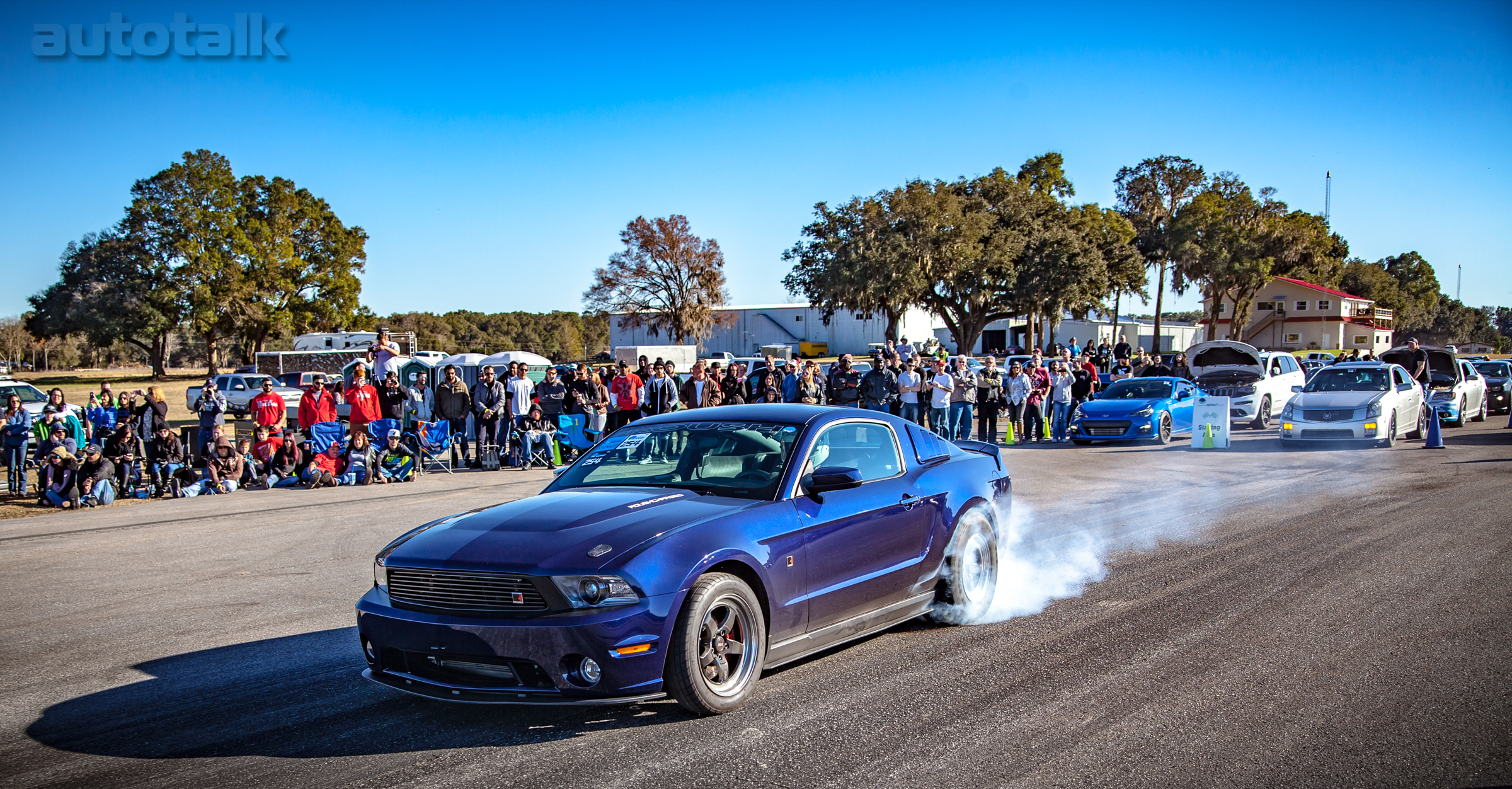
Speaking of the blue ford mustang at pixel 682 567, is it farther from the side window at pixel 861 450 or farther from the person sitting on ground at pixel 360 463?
the person sitting on ground at pixel 360 463

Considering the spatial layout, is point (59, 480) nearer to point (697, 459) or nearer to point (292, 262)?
point (697, 459)

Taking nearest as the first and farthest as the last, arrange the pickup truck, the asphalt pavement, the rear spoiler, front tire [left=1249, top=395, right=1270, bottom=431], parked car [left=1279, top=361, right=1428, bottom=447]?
the asphalt pavement, the rear spoiler, parked car [left=1279, top=361, right=1428, bottom=447], front tire [left=1249, top=395, right=1270, bottom=431], the pickup truck

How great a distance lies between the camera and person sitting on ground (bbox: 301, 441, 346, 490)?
1428 cm

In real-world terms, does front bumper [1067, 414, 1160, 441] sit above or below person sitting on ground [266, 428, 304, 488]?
above

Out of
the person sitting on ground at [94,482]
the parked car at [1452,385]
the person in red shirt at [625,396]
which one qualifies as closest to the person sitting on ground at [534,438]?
the person in red shirt at [625,396]

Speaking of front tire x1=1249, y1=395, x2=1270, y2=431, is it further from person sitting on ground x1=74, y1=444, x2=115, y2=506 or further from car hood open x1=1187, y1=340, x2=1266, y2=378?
person sitting on ground x1=74, y1=444, x2=115, y2=506

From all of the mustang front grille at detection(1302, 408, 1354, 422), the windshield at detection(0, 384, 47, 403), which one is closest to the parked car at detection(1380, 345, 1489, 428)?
the mustang front grille at detection(1302, 408, 1354, 422)

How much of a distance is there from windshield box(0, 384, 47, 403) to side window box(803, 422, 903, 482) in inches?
902

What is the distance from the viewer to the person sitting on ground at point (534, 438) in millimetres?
16484

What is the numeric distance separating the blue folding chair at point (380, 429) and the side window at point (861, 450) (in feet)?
36.7

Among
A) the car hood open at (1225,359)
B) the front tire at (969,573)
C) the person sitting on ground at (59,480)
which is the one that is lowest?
the person sitting on ground at (59,480)

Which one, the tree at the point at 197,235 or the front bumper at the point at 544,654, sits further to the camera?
the tree at the point at 197,235

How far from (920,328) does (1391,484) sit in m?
80.6

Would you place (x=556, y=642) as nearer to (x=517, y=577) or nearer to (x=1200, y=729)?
(x=517, y=577)
